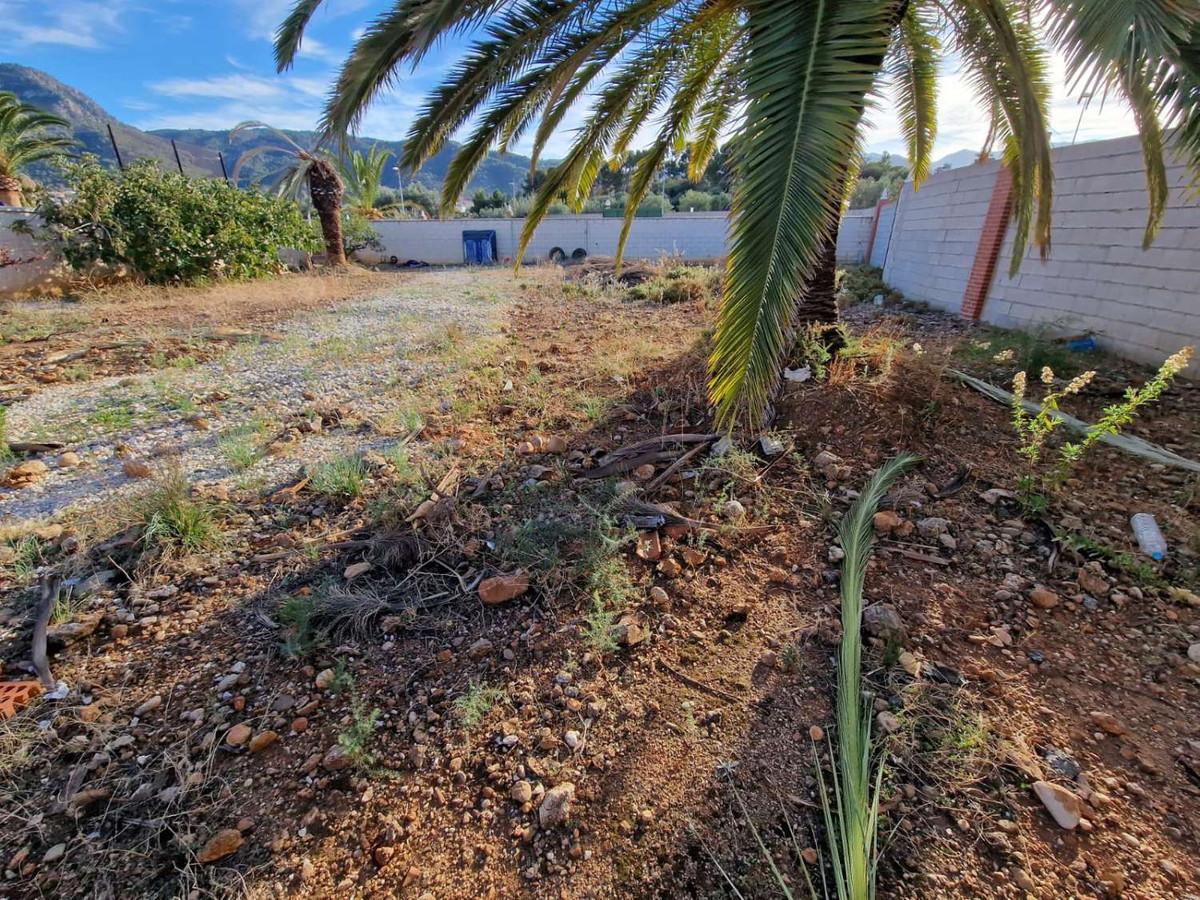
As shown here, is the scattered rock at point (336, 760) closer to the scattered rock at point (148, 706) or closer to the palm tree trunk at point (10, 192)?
the scattered rock at point (148, 706)

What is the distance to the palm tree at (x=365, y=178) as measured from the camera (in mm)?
19750

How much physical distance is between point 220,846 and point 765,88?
3265 mm

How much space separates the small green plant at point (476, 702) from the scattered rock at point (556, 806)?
0.38m

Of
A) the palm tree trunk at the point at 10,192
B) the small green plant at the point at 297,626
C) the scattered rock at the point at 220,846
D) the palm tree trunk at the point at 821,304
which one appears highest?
the palm tree trunk at the point at 10,192

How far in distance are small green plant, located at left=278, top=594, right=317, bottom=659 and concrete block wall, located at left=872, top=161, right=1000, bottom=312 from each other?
8.86 metres

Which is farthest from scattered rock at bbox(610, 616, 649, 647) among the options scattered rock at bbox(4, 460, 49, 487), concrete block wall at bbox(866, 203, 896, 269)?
concrete block wall at bbox(866, 203, 896, 269)

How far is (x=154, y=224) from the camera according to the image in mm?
9383

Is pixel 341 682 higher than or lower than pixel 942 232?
lower

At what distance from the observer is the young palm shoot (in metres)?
1.34

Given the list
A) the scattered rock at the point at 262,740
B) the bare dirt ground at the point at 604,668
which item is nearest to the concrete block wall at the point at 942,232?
the bare dirt ground at the point at 604,668

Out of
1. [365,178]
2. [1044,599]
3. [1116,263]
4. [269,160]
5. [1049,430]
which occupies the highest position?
[269,160]

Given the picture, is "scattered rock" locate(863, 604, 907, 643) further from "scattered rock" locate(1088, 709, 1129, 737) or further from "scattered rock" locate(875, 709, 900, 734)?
"scattered rock" locate(1088, 709, 1129, 737)

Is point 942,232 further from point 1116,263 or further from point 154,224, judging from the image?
point 154,224

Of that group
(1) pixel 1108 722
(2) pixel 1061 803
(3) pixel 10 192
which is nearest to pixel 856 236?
(1) pixel 1108 722
